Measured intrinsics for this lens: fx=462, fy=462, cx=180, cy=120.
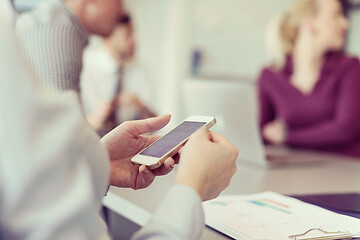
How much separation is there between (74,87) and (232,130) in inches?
24.3

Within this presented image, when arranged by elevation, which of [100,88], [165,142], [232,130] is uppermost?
[165,142]

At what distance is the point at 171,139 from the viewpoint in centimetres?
75

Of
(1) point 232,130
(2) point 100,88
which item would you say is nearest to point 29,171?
(1) point 232,130

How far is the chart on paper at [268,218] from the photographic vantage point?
0.78 metres

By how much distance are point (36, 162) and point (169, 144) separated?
32 cm

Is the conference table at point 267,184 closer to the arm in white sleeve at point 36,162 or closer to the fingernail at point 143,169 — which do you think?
the fingernail at point 143,169

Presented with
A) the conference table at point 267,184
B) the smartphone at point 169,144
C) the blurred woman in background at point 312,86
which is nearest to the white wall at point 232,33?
the blurred woman in background at point 312,86

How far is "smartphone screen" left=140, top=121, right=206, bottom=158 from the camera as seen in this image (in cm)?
71

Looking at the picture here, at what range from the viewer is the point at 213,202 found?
974 millimetres

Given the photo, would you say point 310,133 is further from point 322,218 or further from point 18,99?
point 18,99

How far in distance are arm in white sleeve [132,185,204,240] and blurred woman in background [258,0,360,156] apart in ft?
5.56

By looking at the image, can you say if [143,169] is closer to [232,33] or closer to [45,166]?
[45,166]

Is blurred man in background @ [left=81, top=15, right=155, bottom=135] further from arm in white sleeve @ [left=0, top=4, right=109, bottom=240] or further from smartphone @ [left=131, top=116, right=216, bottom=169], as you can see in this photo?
arm in white sleeve @ [left=0, top=4, right=109, bottom=240]

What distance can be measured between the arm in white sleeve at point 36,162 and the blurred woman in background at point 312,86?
A: 1842 mm
